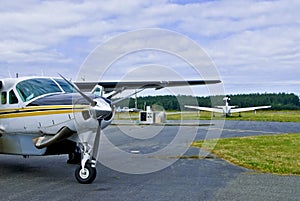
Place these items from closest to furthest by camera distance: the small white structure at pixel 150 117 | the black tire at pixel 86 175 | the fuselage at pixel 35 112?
the fuselage at pixel 35 112
the black tire at pixel 86 175
the small white structure at pixel 150 117

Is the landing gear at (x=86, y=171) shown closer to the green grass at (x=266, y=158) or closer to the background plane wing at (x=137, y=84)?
the background plane wing at (x=137, y=84)

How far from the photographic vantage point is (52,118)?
26.8ft

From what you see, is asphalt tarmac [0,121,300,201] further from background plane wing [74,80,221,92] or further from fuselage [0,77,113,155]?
background plane wing [74,80,221,92]

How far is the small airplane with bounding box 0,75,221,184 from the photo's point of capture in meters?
7.80

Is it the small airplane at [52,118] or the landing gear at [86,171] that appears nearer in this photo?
the small airplane at [52,118]

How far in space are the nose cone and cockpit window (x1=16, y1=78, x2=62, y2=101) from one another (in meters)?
1.75

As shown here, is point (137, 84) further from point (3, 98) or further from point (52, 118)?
point (52, 118)

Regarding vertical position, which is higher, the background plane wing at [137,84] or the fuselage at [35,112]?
the background plane wing at [137,84]

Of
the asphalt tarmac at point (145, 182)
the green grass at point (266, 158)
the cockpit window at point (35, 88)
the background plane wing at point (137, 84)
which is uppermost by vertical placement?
the background plane wing at point (137, 84)

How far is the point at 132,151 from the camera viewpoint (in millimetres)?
14922

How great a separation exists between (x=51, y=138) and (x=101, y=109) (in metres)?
1.68

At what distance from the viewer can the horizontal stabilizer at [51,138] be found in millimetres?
8156

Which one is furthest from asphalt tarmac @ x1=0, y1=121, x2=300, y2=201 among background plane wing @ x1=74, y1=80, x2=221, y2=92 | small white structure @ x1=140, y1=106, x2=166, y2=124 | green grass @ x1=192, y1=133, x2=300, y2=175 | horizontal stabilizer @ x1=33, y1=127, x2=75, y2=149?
small white structure @ x1=140, y1=106, x2=166, y2=124

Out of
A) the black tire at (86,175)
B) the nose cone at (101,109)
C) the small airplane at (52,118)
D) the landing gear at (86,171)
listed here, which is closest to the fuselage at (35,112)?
the small airplane at (52,118)
